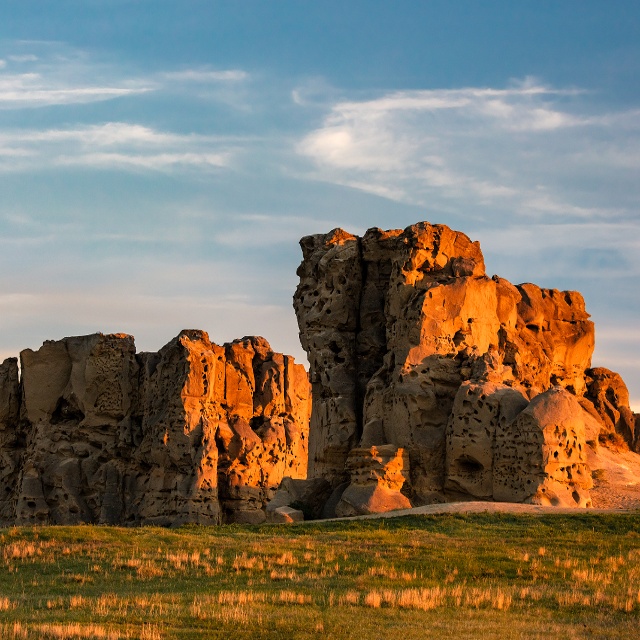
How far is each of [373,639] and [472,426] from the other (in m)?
19.0

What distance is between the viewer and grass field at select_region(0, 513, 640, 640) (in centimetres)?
1762

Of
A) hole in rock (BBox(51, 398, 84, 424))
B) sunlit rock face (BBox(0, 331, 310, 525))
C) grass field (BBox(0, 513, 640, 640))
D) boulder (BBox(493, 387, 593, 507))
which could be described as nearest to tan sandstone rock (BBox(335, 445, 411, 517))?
boulder (BBox(493, 387, 593, 507))

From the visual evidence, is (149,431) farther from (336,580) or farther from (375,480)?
(336,580)

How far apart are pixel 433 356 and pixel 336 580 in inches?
624

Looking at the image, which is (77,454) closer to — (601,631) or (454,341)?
(454,341)

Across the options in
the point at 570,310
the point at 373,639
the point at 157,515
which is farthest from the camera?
the point at 157,515

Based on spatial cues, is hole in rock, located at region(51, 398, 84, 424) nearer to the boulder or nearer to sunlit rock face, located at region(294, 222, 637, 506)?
sunlit rock face, located at region(294, 222, 637, 506)

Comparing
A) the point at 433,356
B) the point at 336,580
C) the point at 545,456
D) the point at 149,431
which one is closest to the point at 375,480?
the point at 433,356

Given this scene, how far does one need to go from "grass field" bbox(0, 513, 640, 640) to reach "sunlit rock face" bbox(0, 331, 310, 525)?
1732 centimetres

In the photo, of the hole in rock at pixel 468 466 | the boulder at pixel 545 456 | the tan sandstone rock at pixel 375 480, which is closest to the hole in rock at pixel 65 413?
the tan sandstone rock at pixel 375 480

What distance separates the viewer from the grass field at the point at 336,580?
17625 millimetres

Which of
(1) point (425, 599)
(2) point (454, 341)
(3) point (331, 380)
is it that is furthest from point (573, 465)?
(1) point (425, 599)

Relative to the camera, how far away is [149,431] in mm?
51219

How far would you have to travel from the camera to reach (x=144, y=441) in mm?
51344
